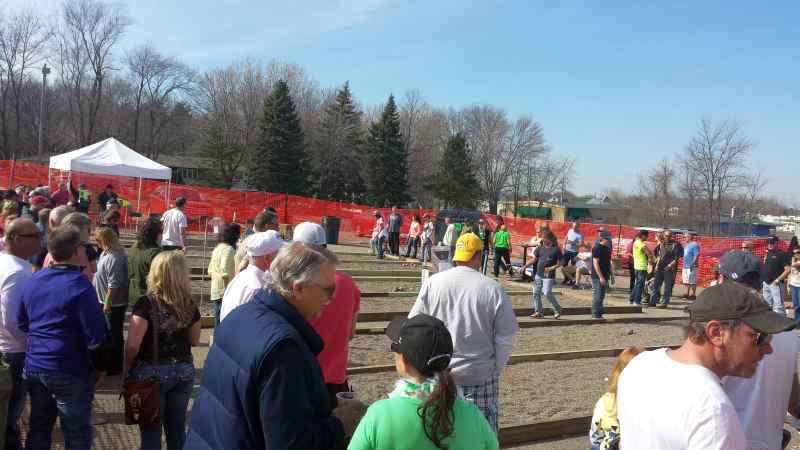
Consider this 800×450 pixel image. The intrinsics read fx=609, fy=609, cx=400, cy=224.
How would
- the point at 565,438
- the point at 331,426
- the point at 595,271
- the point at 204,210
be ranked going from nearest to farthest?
the point at 331,426
the point at 565,438
the point at 595,271
the point at 204,210

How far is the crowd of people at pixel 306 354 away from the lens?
2117 millimetres

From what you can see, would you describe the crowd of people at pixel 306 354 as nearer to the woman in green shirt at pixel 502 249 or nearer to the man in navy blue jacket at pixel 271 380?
the man in navy blue jacket at pixel 271 380

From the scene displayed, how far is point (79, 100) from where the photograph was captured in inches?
2277

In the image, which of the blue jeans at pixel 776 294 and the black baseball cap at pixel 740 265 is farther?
the blue jeans at pixel 776 294

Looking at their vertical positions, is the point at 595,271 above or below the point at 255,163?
below

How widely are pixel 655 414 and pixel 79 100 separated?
65.1 m

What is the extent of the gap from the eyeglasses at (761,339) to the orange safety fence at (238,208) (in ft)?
71.8

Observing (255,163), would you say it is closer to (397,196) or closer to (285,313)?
(397,196)

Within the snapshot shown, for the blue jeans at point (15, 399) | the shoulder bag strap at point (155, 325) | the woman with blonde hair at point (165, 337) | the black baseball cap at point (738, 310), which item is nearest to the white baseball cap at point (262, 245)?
the woman with blonde hair at point (165, 337)

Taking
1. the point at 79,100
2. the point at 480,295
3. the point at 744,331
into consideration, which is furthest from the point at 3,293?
the point at 79,100

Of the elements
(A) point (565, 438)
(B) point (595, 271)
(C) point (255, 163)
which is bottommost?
(A) point (565, 438)

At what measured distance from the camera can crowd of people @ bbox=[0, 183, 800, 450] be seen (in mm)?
2117

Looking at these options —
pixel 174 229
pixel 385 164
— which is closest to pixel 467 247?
pixel 174 229

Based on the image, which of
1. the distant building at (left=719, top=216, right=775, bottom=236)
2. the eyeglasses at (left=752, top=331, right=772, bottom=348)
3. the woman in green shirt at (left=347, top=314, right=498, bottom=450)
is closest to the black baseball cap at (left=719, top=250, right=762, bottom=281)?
the eyeglasses at (left=752, top=331, right=772, bottom=348)
